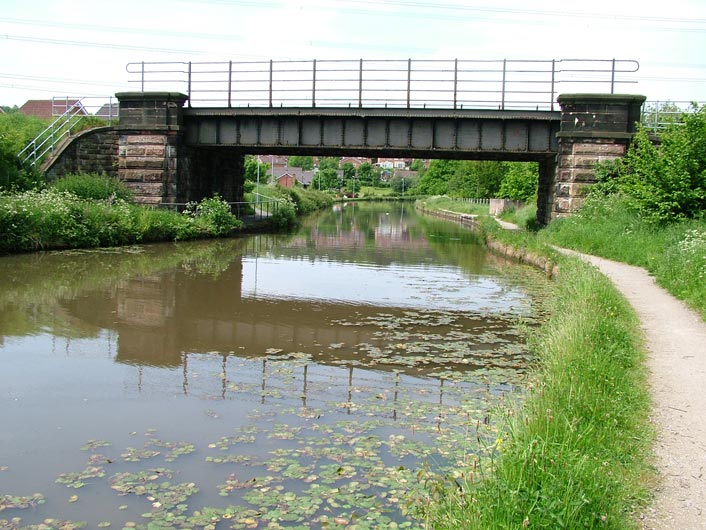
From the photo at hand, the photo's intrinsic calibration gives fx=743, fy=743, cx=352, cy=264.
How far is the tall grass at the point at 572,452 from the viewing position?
14.9 ft

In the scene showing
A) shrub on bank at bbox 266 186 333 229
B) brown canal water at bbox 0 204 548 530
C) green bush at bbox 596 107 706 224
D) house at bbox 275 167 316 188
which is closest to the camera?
brown canal water at bbox 0 204 548 530

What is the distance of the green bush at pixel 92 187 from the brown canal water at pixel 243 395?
11394 millimetres

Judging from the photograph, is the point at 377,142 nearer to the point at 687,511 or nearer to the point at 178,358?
the point at 178,358

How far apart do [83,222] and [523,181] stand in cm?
4016

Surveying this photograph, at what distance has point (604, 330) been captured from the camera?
9625 millimetres

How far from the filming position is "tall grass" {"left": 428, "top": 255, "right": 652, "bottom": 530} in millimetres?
4531

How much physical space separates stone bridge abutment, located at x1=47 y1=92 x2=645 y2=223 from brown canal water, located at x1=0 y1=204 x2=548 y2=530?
12.6m

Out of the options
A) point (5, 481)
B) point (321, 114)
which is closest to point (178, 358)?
point (5, 481)

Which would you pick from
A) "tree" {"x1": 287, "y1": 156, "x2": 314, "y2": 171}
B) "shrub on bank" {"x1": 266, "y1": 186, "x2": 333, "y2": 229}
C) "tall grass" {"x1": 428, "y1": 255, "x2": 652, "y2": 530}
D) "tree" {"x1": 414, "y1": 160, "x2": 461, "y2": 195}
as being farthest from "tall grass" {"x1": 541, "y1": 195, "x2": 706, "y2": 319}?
"tree" {"x1": 287, "y1": 156, "x2": 314, "y2": 171}

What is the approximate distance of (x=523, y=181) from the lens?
58.8 meters

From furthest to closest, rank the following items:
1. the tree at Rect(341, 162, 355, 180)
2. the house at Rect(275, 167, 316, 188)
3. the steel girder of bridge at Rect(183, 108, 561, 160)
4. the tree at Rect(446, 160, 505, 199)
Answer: the tree at Rect(341, 162, 355, 180)
the house at Rect(275, 167, 316, 188)
the tree at Rect(446, 160, 505, 199)
the steel girder of bridge at Rect(183, 108, 561, 160)

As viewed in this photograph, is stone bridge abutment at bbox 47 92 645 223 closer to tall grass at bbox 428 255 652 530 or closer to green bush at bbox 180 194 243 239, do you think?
green bush at bbox 180 194 243 239

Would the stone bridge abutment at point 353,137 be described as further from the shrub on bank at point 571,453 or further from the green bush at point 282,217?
the shrub on bank at point 571,453

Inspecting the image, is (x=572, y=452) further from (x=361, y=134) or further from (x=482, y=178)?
(x=482, y=178)
